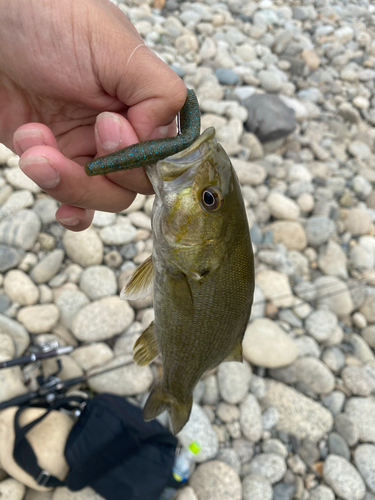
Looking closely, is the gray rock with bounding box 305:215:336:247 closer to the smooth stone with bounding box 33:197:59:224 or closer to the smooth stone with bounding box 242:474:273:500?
the smooth stone with bounding box 242:474:273:500

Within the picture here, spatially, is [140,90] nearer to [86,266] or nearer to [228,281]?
[228,281]

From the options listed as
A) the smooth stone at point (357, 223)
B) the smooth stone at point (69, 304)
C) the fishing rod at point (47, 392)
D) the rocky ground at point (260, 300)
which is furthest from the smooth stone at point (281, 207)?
the fishing rod at point (47, 392)

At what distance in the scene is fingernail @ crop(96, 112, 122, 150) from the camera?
150 cm

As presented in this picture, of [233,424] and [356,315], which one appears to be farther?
[356,315]

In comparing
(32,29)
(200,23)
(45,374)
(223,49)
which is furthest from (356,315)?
(200,23)

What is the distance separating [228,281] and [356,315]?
405cm

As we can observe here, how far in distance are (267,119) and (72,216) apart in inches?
213

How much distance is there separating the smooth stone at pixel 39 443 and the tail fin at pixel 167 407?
114 cm

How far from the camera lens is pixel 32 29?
1.54 meters

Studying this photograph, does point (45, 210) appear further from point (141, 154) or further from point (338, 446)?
point (338, 446)

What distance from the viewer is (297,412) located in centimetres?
375

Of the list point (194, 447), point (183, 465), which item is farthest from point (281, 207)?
point (183, 465)

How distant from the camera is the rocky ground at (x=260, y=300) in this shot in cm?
335

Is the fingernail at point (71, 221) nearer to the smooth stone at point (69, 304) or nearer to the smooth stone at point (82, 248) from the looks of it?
the smooth stone at point (69, 304)
